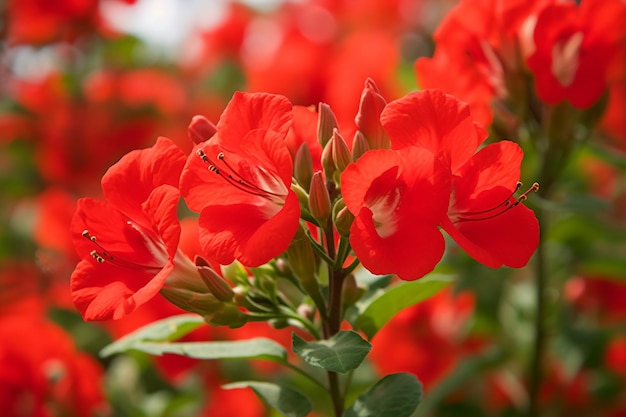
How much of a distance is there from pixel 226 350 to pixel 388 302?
10.0 inches

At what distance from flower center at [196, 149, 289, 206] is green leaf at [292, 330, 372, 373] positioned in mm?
195

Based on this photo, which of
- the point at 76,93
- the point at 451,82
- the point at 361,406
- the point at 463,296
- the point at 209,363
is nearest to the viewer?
the point at 361,406

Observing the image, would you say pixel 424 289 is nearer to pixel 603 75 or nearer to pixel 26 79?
pixel 603 75

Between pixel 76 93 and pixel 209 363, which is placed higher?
pixel 76 93

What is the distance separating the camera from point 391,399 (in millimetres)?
1043

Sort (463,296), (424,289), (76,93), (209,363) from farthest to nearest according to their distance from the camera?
(76,93) < (463,296) < (209,363) < (424,289)

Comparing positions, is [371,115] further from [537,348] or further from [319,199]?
[537,348]

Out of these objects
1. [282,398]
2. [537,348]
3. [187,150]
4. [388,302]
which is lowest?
[187,150]

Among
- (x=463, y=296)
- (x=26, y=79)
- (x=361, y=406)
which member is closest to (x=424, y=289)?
(x=361, y=406)

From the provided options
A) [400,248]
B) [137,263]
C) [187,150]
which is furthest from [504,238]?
[187,150]

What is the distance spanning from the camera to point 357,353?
0.97 metres

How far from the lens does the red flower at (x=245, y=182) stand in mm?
959

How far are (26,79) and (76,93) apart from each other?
32 centimetres

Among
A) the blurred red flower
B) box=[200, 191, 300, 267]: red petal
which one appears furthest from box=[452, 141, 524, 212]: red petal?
the blurred red flower
